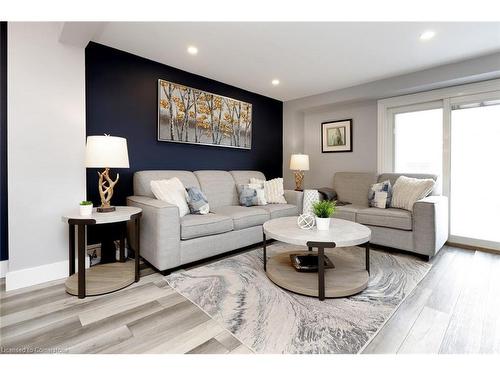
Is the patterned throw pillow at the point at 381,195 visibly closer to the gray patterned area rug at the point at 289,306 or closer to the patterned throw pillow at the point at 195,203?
the gray patterned area rug at the point at 289,306

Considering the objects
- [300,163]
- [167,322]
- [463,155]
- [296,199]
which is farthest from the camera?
[300,163]

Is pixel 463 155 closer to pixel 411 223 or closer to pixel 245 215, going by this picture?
pixel 411 223

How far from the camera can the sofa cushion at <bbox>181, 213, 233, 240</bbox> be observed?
2.31m

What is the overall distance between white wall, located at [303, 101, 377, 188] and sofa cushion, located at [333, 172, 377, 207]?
0.33 m

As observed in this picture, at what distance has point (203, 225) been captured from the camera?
2.42 m

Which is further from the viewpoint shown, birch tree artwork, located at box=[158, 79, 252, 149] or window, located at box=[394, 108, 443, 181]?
window, located at box=[394, 108, 443, 181]

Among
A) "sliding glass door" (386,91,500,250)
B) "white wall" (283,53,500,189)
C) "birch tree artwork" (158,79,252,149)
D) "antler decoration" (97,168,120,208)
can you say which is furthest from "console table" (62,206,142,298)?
"sliding glass door" (386,91,500,250)

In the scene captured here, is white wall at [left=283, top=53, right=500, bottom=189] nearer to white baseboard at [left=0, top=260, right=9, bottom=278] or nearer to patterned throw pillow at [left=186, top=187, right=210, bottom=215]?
patterned throw pillow at [left=186, top=187, right=210, bottom=215]

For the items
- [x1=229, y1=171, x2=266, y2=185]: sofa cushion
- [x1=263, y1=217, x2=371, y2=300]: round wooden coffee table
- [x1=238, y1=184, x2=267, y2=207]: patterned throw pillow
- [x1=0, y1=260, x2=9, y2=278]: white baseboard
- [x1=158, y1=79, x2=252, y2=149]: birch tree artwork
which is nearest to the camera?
[x1=263, y1=217, x2=371, y2=300]: round wooden coffee table

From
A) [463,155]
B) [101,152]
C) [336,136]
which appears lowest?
[101,152]

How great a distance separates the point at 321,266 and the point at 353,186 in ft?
7.83

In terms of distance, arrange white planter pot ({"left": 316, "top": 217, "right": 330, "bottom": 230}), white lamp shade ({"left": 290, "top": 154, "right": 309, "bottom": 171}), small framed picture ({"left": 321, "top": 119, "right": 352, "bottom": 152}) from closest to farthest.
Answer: white planter pot ({"left": 316, "top": 217, "right": 330, "bottom": 230})
white lamp shade ({"left": 290, "top": 154, "right": 309, "bottom": 171})
small framed picture ({"left": 321, "top": 119, "right": 352, "bottom": 152})

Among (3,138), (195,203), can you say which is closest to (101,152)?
(3,138)
